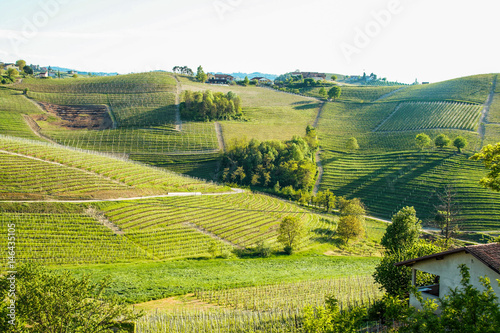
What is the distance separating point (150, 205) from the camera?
48250 mm

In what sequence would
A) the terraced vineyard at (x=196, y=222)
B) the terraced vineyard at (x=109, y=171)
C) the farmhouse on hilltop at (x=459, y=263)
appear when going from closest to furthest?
1. the farmhouse on hilltop at (x=459, y=263)
2. the terraced vineyard at (x=196, y=222)
3. the terraced vineyard at (x=109, y=171)

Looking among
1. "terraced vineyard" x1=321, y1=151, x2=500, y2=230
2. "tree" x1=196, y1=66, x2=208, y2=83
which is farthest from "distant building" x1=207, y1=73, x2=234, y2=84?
"terraced vineyard" x1=321, y1=151, x2=500, y2=230

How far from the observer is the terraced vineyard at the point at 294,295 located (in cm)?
2259

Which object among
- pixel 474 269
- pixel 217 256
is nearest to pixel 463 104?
pixel 217 256

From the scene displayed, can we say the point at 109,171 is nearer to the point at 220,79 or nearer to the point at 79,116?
the point at 79,116

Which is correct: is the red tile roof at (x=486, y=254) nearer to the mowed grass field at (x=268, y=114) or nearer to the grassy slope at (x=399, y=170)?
the grassy slope at (x=399, y=170)

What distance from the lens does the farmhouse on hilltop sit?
1534 centimetres

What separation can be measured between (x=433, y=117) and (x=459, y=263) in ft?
311

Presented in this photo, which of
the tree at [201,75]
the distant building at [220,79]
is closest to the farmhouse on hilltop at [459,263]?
the tree at [201,75]

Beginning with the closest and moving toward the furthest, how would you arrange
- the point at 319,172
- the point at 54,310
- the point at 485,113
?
the point at 54,310, the point at 319,172, the point at 485,113

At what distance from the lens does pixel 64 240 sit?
3688 cm

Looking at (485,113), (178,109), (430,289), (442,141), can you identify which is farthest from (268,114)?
(430,289)

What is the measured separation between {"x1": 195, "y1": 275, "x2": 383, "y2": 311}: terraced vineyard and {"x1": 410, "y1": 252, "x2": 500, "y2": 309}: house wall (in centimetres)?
608

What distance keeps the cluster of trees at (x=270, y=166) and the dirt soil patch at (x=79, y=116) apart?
3802 centimetres
